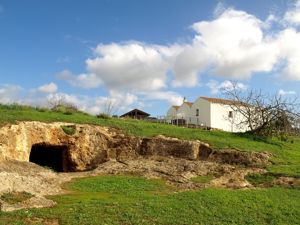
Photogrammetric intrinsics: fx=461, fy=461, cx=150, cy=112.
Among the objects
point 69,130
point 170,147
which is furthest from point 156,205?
point 170,147

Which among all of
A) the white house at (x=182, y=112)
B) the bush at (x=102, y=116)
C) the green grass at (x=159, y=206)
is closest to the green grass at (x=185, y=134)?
the bush at (x=102, y=116)

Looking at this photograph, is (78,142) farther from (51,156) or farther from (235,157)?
(235,157)

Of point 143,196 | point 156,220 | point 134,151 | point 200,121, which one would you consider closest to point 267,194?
point 143,196

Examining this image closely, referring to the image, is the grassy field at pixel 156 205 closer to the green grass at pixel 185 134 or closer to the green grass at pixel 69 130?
Result: the green grass at pixel 185 134

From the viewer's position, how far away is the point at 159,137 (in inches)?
1294

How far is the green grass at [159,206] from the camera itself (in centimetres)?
1659

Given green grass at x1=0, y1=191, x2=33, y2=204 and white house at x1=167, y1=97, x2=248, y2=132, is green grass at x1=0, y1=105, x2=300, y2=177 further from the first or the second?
white house at x1=167, y1=97, x2=248, y2=132

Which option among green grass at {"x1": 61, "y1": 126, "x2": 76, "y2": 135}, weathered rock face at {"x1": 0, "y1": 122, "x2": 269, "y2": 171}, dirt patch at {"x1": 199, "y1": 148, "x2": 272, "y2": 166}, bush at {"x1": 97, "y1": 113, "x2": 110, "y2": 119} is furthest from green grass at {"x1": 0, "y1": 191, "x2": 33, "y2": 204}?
Answer: bush at {"x1": 97, "y1": 113, "x2": 110, "y2": 119}

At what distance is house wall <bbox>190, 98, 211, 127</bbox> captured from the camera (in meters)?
67.4

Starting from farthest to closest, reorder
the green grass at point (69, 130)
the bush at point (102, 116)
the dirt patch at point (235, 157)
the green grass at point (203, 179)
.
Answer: the bush at point (102, 116) → the dirt patch at point (235, 157) → the green grass at point (69, 130) → the green grass at point (203, 179)

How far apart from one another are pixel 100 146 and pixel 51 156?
15.9 ft

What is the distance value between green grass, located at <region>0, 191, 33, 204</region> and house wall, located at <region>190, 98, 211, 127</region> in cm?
4967

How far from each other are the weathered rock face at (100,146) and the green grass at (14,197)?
8.13 metres

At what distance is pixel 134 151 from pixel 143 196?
11.1m
